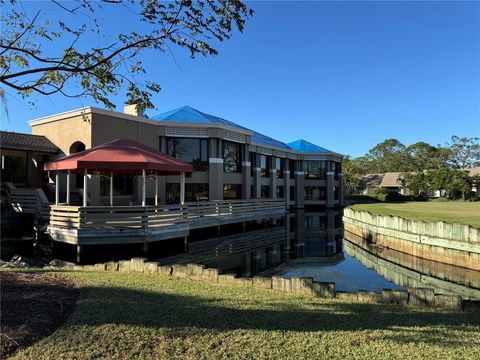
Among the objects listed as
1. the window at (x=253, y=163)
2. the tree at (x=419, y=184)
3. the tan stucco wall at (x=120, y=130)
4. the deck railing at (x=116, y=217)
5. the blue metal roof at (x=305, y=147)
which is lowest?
the deck railing at (x=116, y=217)

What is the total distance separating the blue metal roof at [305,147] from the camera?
4803cm

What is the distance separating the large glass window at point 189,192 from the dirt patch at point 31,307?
1801cm

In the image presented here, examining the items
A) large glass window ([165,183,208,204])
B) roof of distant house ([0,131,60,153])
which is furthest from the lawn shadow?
large glass window ([165,183,208,204])

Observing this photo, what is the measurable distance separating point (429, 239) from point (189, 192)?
50.9 feet

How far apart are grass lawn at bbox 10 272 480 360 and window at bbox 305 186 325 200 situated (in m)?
40.7

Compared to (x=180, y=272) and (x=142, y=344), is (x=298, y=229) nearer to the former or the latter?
(x=180, y=272)

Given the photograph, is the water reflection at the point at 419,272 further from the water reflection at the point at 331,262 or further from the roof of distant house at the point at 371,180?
the roof of distant house at the point at 371,180

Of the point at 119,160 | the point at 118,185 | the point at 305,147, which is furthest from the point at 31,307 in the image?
the point at 305,147

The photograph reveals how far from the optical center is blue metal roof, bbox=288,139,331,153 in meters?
48.0

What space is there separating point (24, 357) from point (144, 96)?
4.80 m

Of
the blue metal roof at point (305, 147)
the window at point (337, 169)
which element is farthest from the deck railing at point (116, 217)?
the window at point (337, 169)

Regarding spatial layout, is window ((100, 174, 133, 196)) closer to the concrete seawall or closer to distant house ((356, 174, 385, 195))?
the concrete seawall

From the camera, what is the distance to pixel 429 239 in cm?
1550

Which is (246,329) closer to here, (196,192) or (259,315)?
(259,315)
